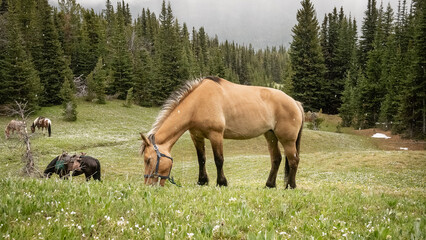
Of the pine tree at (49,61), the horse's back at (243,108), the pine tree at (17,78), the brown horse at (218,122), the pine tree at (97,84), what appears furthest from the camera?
the pine tree at (97,84)

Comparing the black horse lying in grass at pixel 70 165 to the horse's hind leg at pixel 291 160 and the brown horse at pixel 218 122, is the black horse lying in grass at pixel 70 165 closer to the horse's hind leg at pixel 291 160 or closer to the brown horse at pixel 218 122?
the brown horse at pixel 218 122

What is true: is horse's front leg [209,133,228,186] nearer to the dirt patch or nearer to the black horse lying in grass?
the black horse lying in grass

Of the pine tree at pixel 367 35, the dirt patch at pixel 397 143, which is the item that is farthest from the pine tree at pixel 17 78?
the pine tree at pixel 367 35

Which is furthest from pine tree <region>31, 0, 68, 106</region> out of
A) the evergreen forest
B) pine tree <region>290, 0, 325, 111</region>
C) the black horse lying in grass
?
pine tree <region>290, 0, 325, 111</region>

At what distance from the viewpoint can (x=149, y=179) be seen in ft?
23.4

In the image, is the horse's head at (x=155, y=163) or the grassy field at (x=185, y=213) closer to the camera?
the grassy field at (x=185, y=213)

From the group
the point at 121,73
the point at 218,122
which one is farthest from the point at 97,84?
the point at 218,122

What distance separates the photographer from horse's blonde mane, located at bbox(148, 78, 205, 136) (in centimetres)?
801

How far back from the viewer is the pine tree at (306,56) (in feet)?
186

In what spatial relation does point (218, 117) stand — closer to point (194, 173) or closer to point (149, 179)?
point (149, 179)

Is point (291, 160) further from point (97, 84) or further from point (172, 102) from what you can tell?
point (97, 84)

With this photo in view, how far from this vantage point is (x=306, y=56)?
57250 millimetres

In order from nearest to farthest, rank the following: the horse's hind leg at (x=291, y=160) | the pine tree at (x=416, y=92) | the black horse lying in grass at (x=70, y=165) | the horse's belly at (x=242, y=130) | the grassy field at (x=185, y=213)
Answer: the grassy field at (x=185, y=213) < the horse's belly at (x=242, y=130) < the horse's hind leg at (x=291, y=160) < the black horse lying in grass at (x=70, y=165) < the pine tree at (x=416, y=92)

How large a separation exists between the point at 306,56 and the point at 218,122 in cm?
5420
